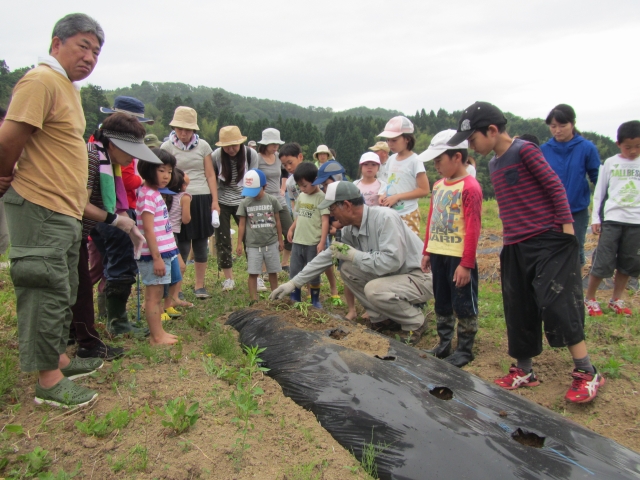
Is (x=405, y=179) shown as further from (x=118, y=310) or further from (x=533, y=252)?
(x=118, y=310)

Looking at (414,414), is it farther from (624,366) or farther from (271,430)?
(624,366)

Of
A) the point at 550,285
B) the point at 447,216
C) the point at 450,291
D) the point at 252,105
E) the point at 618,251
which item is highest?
the point at 252,105

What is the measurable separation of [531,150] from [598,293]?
3474 millimetres

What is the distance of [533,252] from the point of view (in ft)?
9.37

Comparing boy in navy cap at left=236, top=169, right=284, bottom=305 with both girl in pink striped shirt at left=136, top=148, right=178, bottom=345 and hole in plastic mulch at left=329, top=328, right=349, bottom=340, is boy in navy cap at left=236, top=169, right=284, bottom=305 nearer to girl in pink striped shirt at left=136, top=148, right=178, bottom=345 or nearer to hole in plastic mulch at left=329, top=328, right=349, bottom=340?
girl in pink striped shirt at left=136, top=148, right=178, bottom=345

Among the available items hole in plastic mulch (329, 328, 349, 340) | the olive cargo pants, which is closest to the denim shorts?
the olive cargo pants

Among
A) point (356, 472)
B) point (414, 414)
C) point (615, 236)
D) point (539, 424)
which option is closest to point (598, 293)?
point (615, 236)

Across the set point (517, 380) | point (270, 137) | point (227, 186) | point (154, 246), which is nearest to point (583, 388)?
point (517, 380)

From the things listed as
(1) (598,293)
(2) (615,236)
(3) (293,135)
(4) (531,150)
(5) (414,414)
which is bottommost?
(1) (598,293)

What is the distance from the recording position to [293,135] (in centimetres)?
4631

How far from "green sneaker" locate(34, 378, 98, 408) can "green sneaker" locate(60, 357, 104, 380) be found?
0.29m

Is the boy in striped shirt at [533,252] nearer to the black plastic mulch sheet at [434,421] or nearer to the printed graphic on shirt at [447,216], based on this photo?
the printed graphic on shirt at [447,216]

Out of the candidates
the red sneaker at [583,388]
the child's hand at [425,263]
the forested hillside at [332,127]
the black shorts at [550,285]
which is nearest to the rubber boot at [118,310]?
the child's hand at [425,263]

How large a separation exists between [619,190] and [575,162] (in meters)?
0.49
